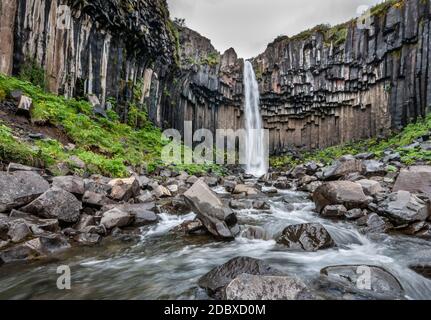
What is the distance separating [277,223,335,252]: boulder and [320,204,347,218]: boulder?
90.2 inches

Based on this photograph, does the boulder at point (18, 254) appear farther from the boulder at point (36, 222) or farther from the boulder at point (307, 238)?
the boulder at point (307, 238)

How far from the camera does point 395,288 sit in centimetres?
297

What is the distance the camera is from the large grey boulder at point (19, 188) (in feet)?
15.7

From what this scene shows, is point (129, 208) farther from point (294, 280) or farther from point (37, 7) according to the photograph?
point (37, 7)

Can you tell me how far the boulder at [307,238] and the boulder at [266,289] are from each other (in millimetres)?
2201

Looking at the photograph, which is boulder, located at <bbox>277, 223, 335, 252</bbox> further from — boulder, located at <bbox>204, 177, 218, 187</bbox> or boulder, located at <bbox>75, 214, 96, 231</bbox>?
boulder, located at <bbox>204, 177, 218, 187</bbox>

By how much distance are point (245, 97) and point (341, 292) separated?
30.7 metres

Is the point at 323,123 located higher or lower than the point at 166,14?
lower

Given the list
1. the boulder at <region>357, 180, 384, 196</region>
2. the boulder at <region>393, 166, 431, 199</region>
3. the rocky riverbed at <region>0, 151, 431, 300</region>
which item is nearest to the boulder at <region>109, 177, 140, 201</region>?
the rocky riverbed at <region>0, 151, 431, 300</region>

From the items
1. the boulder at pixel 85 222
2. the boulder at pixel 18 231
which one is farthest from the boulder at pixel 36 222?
the boulder at pixel 85 222

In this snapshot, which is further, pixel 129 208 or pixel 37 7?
pixel 37 7

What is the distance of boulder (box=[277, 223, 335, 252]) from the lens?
4.51 m
